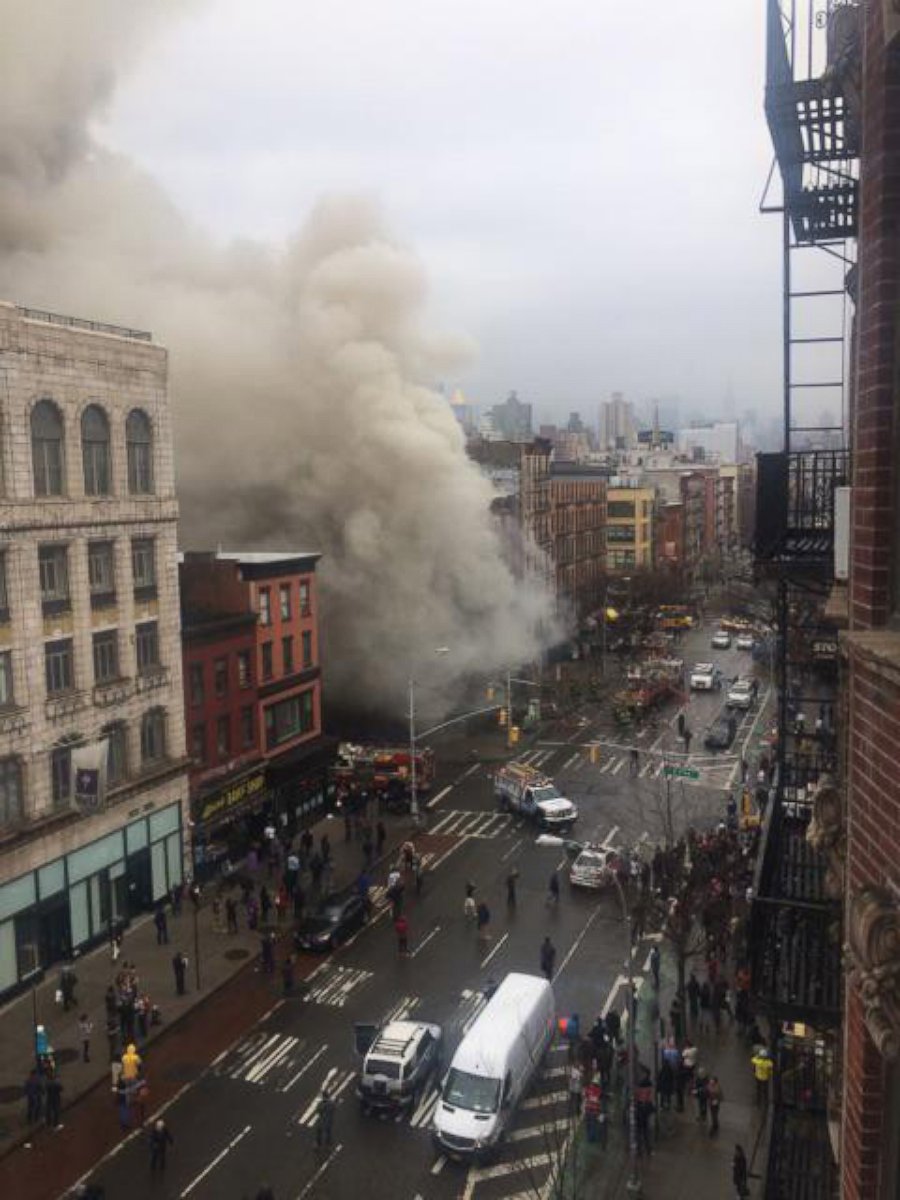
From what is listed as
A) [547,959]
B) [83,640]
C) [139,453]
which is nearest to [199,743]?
[83,640]

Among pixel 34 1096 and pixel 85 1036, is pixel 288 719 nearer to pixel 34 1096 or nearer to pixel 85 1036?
pixel 85 1036

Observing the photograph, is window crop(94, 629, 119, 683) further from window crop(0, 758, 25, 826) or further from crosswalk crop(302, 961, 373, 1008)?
crosswalk crop(302, 961, 373, 1008)

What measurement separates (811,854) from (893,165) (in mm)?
11741

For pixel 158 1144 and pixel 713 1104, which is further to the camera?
pixel 713 1104

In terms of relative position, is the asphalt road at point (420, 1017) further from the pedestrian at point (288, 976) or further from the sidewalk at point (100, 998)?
the sidewalk at point (100, 998)

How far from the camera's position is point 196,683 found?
30812mm

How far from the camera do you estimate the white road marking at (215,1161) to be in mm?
15625

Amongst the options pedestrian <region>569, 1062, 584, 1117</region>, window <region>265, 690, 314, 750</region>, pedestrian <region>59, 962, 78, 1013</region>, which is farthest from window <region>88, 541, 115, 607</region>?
pedestrian <region>569, 1062, 584, 1117</region>

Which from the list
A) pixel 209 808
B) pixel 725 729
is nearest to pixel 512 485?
pixel 725 729

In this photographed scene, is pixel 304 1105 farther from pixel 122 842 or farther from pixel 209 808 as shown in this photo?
pixel 209 808

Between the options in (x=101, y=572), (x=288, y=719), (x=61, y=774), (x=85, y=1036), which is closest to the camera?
(x=85, y=1036)

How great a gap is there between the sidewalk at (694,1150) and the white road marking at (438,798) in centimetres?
1809

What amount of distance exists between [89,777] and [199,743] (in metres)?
7.41

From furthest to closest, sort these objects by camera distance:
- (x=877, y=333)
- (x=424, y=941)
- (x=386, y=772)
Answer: (x=386, y=772) → (x=424, y=941) → (x=877, y=333)
